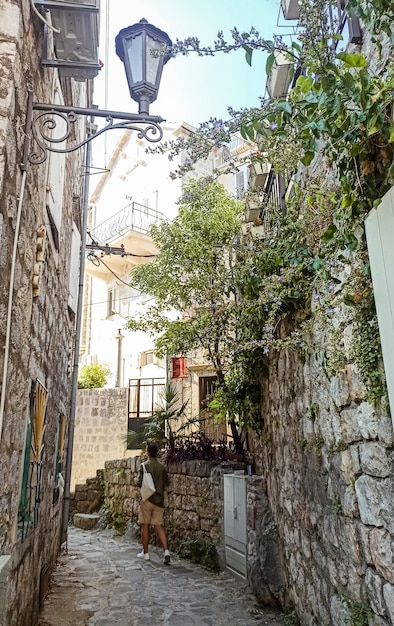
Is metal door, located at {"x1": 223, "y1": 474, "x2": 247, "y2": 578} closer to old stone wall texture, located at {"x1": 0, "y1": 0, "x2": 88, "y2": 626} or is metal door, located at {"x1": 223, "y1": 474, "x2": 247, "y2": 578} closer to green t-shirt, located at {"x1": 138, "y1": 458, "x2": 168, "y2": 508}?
green t-shirt, located at {"x1": 138, "y1": 458, "x2": 168, "y2": 508}

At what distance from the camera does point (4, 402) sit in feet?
7.71

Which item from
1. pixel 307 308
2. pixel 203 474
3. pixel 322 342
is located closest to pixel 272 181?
pixel 307 308

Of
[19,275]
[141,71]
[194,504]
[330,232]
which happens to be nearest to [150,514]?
[194,504]

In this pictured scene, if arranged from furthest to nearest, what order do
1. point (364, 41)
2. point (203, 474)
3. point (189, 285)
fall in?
point (189, 285)
point (203, 474)
point (364, 41)

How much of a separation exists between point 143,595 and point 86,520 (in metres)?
5.32

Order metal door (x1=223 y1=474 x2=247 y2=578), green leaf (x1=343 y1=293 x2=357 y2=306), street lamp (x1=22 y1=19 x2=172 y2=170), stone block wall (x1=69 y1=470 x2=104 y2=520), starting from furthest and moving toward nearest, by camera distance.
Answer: stone block wall (x1=69 y1=470 x2=104 y2=520) → metal door (x1=223 y1=474 x2=247 y2=578) → street lamp (x1=22 y1=19 x2=172 y2=170) → green leaf (x1=343 y1=293 x2=357 y2=306)

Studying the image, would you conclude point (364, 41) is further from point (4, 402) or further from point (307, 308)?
point (4, 402)

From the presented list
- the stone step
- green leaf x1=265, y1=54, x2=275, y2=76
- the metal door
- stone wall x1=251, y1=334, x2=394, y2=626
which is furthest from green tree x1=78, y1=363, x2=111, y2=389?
green leaf x1=265, y1=54, x2=275, y2=76

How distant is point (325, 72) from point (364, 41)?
796 millimetres

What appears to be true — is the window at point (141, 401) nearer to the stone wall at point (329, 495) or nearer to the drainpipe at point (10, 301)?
the stone wall at point (329, 495)

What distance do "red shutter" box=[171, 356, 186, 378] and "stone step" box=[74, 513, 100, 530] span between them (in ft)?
13.1

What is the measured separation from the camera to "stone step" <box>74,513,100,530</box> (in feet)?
32.6

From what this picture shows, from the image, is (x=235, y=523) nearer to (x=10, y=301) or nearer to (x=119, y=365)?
(x=10, y=301)

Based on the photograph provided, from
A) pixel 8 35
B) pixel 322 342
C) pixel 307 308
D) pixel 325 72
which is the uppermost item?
pixel 8 35
